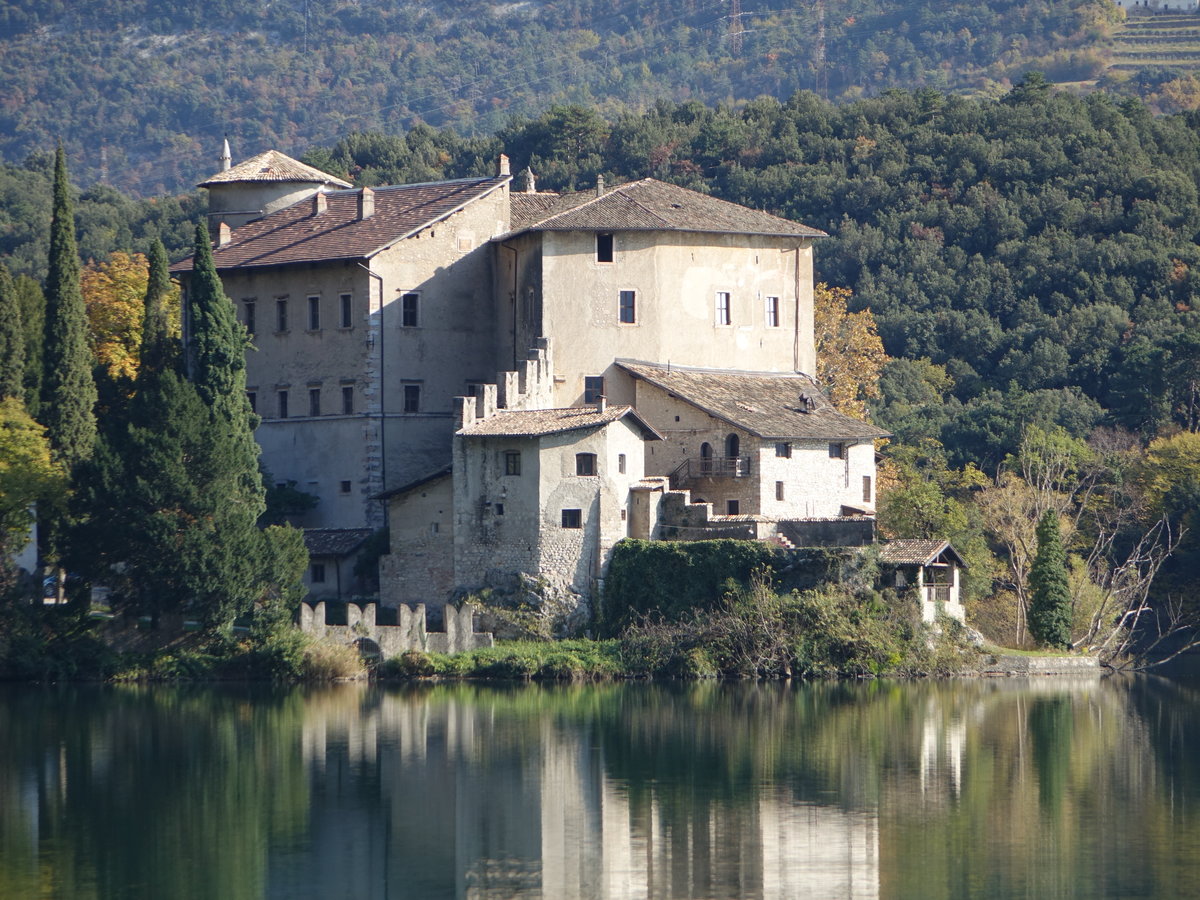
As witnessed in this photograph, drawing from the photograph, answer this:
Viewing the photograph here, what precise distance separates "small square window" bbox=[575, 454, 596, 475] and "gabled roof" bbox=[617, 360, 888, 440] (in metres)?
4.71

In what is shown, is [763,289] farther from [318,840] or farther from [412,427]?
[318,840]

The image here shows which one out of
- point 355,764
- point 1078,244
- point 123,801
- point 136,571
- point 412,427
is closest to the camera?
point 123,801

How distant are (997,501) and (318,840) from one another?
35.9 m

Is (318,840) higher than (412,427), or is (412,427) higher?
(412,427)

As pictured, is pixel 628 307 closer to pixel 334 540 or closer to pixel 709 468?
pixel 709 468

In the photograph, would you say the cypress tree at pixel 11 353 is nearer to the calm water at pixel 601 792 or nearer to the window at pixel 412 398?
the calm water at pixel 601 792

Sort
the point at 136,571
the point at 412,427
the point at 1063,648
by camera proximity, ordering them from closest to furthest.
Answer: the point at 136,571 → the point at 1063,648 → the point at 412,427

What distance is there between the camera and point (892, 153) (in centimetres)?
9844

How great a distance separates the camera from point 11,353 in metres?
55.4

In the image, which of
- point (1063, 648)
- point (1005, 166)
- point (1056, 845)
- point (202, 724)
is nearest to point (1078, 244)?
point (1005, 166)

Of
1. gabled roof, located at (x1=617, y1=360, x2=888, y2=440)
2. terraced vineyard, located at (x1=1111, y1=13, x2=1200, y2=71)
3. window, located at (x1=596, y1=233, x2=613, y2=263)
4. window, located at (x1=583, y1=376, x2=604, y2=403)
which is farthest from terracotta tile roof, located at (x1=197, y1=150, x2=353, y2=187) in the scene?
terraced vineyard, located at (x1=1111, y1=13, x2=1200, y2=71)

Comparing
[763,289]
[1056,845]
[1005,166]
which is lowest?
[1056,845]

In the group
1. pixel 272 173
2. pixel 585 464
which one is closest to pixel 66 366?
pixel 585 464

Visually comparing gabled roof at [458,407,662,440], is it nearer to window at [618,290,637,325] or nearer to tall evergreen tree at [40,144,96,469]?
window at [618,290,637,325]
